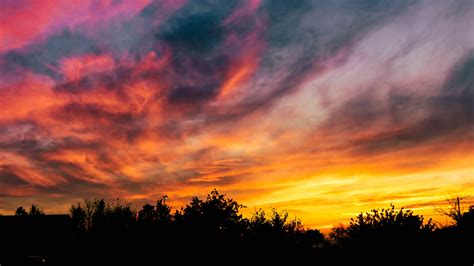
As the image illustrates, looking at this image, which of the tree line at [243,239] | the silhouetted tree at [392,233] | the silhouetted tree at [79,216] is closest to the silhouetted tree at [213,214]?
the tree line at [243,239]

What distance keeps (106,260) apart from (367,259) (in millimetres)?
20930

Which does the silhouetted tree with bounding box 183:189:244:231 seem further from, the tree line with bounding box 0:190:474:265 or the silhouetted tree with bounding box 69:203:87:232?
the silhouetted tree with bounding box 69:203:87:232

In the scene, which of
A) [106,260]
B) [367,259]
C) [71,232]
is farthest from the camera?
[71,232]

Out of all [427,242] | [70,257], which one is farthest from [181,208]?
[427,242]

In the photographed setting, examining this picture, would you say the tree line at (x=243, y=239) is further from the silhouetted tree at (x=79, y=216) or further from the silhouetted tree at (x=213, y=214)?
the silhouetted tree at (x=79, y=216)

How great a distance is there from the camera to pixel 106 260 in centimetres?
3170

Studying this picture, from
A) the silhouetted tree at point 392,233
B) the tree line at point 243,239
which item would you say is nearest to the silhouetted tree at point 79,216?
the tree line at point 243,239

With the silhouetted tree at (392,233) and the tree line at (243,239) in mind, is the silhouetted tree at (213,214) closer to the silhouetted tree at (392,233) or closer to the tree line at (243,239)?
the tree line at (243,239)

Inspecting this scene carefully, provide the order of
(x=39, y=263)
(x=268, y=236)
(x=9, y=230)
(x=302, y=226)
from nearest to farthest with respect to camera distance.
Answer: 1. (x=39, y=263)
2. (x=268, y=236)
3. (x=302, y=226)
4. (x=9, y=230)

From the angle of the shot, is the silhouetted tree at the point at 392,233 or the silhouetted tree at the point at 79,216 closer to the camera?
the silhouetted tree at the point at 392,233

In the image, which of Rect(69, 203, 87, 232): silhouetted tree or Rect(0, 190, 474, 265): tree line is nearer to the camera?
Rect(0, 190, 474, 265): tree line

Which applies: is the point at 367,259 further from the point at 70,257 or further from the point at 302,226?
the point at 70,257

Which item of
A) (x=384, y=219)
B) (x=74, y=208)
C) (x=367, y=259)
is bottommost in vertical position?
(x=367, y=259)

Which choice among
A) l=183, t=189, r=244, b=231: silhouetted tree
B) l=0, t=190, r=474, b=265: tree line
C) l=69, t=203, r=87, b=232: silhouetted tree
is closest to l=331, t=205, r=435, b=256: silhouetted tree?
l=0, t=190, r=474, b=265: tree line
